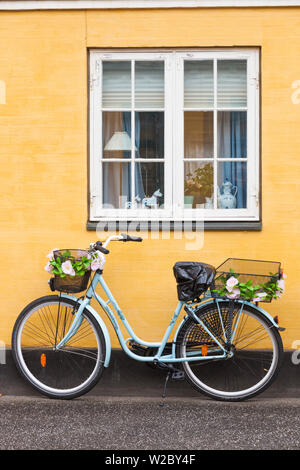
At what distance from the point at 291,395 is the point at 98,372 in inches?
65.8

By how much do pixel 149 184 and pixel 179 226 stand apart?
19.6 inches

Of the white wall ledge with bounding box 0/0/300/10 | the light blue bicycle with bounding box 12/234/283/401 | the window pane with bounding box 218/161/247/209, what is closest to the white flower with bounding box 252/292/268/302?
the light blue bicycle with bounding box 12/234/283/401

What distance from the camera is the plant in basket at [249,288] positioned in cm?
495

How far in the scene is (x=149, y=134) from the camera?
5723 millimetres

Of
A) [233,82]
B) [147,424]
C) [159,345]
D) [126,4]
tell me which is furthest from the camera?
[233,82]

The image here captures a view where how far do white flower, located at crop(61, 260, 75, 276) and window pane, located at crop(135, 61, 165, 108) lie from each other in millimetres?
1663

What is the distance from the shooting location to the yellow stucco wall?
5.50 m

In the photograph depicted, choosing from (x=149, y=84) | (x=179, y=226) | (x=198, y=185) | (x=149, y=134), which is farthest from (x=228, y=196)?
(x=149, y=84)

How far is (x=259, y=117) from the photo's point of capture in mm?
5578

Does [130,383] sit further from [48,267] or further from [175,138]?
[175,138]
